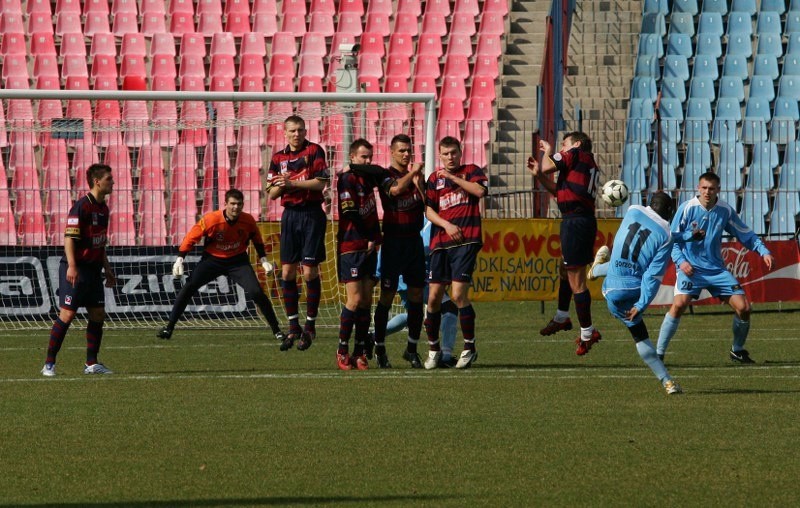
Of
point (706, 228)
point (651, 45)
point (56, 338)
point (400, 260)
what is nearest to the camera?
point (56, 338)

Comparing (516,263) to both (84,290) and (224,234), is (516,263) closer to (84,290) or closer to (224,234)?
(224,234)

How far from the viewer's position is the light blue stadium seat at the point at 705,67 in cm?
2556

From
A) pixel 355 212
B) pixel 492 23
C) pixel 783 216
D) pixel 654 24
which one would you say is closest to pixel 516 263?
pixel 783 216

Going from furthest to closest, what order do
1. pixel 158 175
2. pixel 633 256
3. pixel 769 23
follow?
1. pixel 769 23
2. pixel 158 175
3. pixel 633 256

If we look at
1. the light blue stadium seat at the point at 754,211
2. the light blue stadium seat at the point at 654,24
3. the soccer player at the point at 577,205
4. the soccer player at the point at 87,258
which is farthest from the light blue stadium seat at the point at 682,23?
the soccer player at the point at 87,258

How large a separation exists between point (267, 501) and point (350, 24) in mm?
19941

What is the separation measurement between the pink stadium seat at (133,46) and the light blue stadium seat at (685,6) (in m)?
10.4

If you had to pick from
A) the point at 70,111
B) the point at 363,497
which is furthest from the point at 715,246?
the point at 70,111

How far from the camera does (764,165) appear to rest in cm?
2262

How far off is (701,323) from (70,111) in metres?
10.2

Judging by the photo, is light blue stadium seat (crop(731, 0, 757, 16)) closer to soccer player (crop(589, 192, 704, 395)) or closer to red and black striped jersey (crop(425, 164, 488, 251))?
red and black striped jersey (crop(425, 164, 488, 251))

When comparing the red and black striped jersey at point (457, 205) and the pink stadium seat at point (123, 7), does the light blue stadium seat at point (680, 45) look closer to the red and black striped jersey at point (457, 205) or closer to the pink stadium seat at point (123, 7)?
the pink stadium seat at point (123, 7)

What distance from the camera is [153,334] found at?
16359mm

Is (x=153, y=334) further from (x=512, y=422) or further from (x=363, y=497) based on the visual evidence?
(x=363, y=497)
